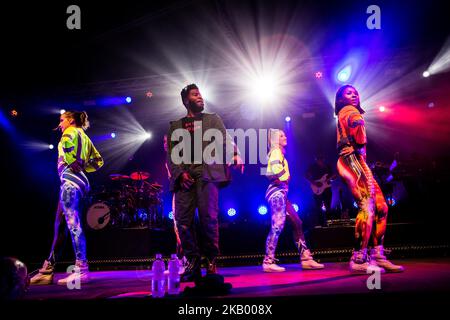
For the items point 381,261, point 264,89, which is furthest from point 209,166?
point 264,89

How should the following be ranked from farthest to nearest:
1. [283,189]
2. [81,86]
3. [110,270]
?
[81,86] → [110,270] → [283,189]

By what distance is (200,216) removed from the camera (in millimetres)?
4004

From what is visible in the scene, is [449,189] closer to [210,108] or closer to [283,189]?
[283,189]

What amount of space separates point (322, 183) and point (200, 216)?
830 centimetres

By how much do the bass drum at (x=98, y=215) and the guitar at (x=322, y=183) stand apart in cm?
637

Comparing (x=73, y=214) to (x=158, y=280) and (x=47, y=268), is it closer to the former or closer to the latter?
(x=47, y=268)

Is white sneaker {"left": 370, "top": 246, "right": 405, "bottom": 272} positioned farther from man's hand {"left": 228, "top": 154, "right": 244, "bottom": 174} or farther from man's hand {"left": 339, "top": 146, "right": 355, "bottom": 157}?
man's hand {"left": 228, "top": 154, "right": 244, "bottom": 174}

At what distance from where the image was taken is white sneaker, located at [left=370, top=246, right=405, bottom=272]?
4.57 metres

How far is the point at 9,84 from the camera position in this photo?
396 inches

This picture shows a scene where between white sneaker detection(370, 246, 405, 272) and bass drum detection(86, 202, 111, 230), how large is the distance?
7.05 metres
